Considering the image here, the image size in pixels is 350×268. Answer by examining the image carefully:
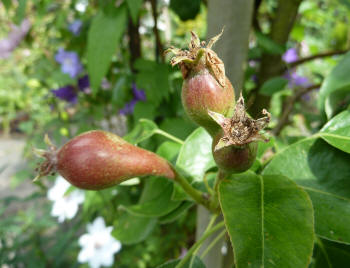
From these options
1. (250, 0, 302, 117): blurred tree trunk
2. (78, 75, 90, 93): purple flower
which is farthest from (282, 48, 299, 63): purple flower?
(78, 75, 90, 93): purple flower

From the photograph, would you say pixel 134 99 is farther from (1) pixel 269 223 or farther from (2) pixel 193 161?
(1) pixel 269 223

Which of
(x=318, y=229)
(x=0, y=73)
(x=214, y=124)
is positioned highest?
(x=214, y=124)

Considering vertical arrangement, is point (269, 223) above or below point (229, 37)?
below

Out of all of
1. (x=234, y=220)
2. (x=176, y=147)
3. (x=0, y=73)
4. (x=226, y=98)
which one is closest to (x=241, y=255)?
(x=234, y=220)

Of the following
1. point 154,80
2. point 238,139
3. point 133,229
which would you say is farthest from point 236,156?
point 154,80

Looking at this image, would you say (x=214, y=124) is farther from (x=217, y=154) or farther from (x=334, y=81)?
(x=334, y=81)

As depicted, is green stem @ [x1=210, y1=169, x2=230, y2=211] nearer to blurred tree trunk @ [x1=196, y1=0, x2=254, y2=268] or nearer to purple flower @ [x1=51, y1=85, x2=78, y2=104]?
blurred tree trunk @ [x1=196, y1=0, x2=254, y2=268]

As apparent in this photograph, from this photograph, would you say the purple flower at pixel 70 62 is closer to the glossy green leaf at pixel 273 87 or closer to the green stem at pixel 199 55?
the glossy green leaf at pixel 273 87
